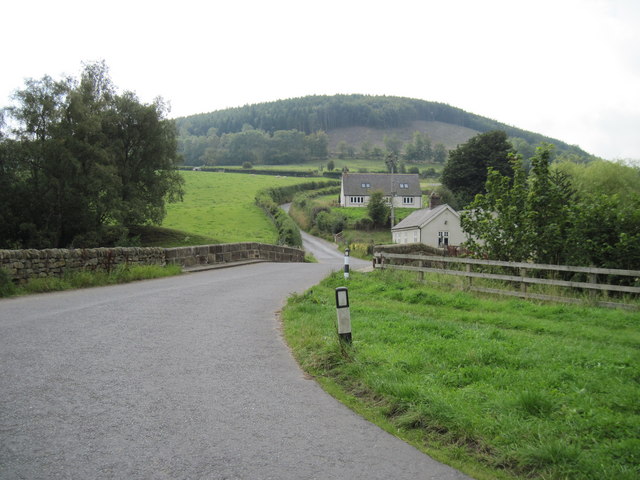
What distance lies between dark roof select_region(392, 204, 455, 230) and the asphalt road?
171 ft

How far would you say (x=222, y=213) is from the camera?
61875 mm

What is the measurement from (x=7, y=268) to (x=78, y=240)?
18539 millimetres

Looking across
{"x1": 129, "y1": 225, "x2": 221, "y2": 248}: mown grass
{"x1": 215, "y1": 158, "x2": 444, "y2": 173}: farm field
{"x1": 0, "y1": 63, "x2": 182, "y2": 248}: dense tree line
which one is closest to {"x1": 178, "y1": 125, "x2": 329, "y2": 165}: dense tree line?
{"x1": 215, "y1": 158, "x2": 444, "y2": 173}: farm field

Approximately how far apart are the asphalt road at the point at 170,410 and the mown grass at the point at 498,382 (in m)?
0.37

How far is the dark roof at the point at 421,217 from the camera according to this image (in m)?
59.5

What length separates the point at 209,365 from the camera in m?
6.50

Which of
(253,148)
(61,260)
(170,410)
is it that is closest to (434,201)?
(61,260)

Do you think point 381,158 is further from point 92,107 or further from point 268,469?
point 268,469

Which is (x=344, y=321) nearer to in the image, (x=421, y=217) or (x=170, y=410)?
(x=170, y=410)

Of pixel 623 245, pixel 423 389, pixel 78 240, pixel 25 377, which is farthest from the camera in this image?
pixel 78 240

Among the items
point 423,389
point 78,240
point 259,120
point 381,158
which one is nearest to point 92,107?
point 78,240

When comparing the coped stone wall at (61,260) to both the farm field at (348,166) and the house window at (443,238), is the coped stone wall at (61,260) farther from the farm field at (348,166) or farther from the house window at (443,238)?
the farm field at (348,166)

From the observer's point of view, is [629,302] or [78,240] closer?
[629,302]

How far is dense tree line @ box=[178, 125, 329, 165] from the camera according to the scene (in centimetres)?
14225
